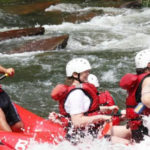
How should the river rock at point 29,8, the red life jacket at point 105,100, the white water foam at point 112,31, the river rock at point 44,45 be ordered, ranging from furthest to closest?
the river rock at point 29,8 < the white water foam at point 112,31 < the river rock at point 44,45 < the red life jacket at point 105,100

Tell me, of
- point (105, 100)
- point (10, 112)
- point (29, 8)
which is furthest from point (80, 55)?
point (29, 8)

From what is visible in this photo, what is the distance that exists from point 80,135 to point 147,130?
603mm

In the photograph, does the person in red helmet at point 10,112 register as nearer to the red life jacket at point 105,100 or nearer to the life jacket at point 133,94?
the red life jacket at point 105,100

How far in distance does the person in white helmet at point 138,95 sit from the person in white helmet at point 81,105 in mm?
163

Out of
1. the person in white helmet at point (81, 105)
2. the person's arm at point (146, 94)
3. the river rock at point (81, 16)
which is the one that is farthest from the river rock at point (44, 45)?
the person's arm at point (146, 94)

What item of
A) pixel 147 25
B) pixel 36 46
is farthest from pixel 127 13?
pixel 36 46

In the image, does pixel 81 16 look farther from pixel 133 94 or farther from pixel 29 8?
pixel 133 94

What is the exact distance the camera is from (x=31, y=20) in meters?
13.6

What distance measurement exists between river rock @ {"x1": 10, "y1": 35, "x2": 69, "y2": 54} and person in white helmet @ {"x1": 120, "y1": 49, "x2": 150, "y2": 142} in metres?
5.92

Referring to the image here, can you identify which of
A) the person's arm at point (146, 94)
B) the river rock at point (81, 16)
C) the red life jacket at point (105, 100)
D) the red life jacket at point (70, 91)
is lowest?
the river rock at point (81, 16)

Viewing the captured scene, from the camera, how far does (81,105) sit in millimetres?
3205

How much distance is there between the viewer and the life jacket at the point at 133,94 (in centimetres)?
317

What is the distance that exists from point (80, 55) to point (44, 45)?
1.08 m

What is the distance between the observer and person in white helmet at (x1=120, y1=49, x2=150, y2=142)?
3.12 metres
